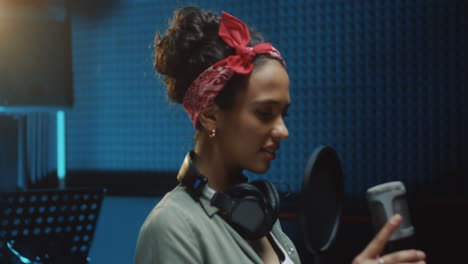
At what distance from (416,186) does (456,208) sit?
0.42 feet

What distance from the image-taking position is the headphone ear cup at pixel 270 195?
2.98 ft

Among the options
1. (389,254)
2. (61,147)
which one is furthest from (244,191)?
(61,147)

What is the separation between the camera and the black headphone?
871mm

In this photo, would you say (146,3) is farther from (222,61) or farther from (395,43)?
(222,61)

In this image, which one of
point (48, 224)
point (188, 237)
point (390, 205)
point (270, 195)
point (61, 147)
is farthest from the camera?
point (61, 147)

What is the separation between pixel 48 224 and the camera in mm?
1423

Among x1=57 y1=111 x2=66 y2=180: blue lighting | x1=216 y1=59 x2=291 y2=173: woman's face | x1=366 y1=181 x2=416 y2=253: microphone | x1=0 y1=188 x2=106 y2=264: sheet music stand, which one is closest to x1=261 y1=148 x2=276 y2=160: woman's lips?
x1=216 y1=59 x2=291 y2=173: woman's face

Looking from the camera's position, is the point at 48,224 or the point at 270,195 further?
the point at 48,224

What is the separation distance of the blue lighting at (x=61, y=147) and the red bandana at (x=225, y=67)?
1082 millimetres

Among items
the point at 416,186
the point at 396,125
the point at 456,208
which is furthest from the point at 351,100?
the point at 456,208

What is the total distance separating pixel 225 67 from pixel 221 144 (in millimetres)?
144

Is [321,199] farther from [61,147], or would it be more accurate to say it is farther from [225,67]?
[61,147]

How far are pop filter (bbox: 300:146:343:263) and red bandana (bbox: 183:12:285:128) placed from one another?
25 centimetres

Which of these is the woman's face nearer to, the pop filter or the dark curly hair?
the dark curly hair
